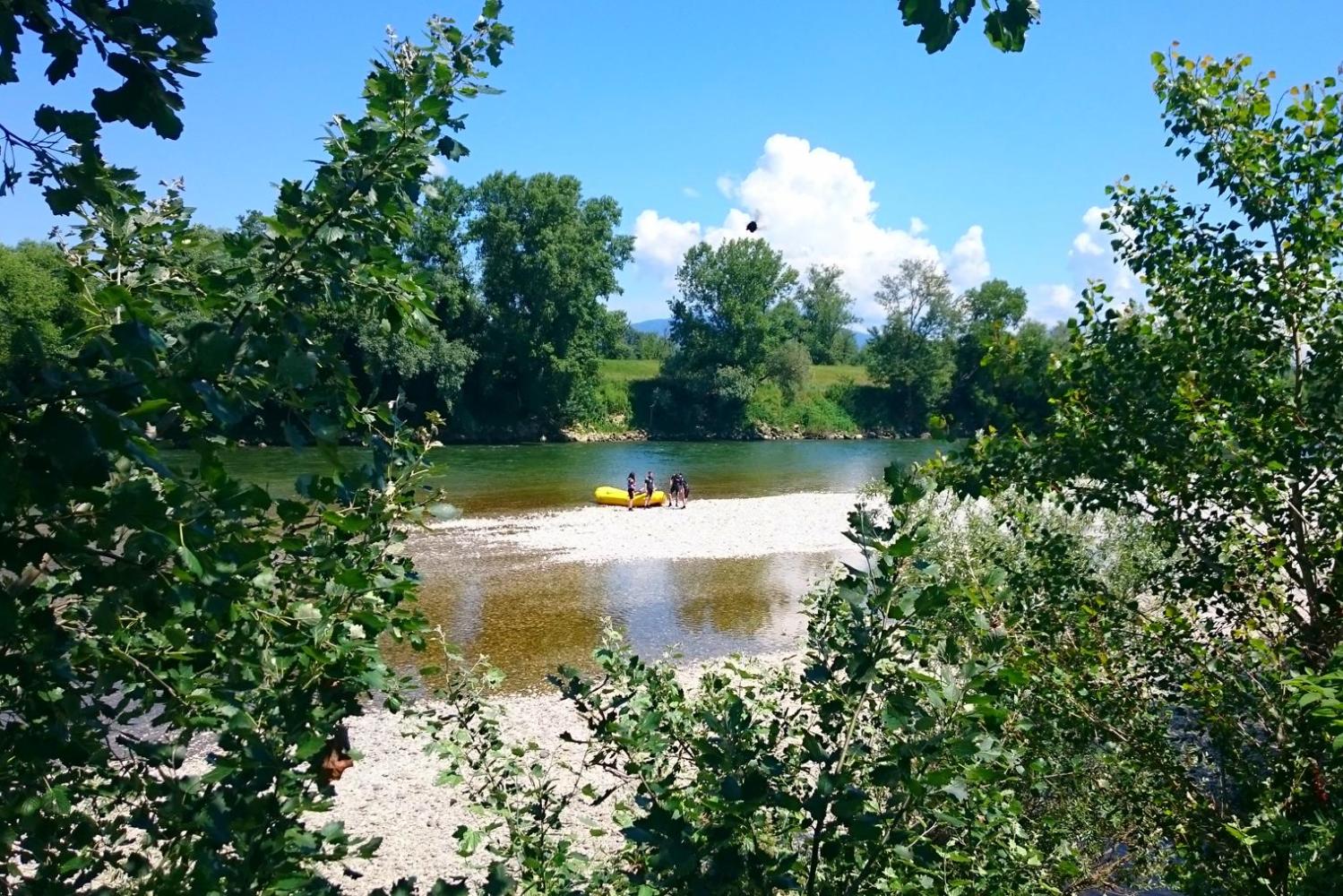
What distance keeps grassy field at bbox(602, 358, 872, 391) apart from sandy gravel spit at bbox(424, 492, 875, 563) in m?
40.2

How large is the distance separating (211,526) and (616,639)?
246 cm

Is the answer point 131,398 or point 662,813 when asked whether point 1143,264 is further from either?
point 131,398

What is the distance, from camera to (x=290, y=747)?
2893 millimetres

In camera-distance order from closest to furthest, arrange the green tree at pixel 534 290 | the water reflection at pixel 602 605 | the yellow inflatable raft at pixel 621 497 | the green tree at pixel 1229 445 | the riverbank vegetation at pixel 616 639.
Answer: the riverbank vegetation at pixel 616 639, the green tree at pixel 1229 445, the water reflection at pixel 602 605, the yellow inflatable raft at pixel 621 497, the green tree at pixel 534 290

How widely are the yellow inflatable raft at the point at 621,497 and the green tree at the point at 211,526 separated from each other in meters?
30.6

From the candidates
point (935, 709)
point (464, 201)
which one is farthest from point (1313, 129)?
point (464, 201)

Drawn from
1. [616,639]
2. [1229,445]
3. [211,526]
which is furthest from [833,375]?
[211,526]

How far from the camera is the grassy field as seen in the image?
73.9m

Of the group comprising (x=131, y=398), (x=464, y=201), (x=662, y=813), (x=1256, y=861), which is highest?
(x=464, y=201)

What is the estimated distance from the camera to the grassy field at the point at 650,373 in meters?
73.9

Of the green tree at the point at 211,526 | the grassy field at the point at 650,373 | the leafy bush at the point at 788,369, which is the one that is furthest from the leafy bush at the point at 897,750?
the leafy bush at the point at 788,369

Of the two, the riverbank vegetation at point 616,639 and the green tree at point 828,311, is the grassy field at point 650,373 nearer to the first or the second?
the green tree at point 828,311

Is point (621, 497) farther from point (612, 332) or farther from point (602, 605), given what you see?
point (612, 332)

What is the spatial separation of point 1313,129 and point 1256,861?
13.4 ft
